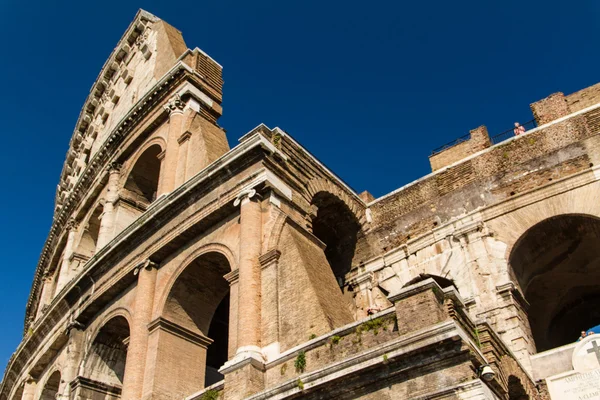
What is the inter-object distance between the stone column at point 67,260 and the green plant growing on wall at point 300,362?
12.5m

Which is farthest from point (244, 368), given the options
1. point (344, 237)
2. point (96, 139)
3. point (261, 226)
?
point (96, 139)

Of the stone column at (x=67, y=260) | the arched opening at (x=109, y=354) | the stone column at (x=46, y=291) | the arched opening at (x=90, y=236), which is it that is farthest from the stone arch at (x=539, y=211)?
the stone column at (x=46, y=291)

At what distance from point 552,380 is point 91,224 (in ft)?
52.4

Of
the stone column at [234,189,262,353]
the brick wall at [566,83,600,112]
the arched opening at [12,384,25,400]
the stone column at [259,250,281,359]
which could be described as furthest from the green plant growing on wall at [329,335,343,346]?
the arched opening at [12,384,25,400]

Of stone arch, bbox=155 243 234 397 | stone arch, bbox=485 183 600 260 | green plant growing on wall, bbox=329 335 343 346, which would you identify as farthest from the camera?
stone arch, bbox=485 183 600 260

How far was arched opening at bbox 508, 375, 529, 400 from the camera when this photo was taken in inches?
426

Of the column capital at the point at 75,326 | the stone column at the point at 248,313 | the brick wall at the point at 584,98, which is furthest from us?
the column capital at the point at 75,326

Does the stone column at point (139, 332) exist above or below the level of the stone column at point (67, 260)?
below

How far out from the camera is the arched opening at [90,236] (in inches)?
875

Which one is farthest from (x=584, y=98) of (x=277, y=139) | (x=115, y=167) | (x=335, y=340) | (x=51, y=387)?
(x=51, y=387)

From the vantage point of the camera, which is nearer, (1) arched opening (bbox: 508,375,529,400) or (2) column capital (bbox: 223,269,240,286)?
(1) arched opening (bbox: 508,375,529,400)

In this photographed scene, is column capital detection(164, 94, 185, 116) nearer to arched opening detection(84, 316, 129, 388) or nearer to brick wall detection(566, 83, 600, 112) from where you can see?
arched opening detection(84, 316, 129, 388)

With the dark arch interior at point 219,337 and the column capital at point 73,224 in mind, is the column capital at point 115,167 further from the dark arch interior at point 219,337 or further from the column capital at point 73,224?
the dark arch interior at point 219,337

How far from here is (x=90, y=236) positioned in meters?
22.6
